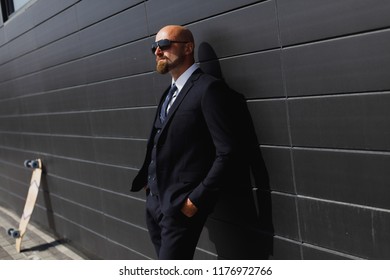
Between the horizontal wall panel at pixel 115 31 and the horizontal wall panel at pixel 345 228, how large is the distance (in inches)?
82.1

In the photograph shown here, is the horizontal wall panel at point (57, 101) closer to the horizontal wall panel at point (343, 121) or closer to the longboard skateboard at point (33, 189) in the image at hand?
the longboard skateboard at point (33, 189)

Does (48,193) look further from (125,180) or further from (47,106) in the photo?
(125,180)

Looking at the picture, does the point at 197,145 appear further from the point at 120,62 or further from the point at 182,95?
the point at 120,62

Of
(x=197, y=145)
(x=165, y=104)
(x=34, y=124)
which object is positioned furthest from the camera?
(x=34, y=124)

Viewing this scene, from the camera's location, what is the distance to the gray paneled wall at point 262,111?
6.99 feet

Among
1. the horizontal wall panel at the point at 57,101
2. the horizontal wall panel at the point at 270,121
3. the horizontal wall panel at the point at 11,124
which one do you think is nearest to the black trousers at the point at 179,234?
the horizontal wall panel at the point at 270,121

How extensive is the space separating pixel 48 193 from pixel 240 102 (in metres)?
4.12

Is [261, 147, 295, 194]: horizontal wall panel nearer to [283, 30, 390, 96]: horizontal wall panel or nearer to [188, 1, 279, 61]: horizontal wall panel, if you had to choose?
[283, 30, 390, 96]: horizontal wall panel

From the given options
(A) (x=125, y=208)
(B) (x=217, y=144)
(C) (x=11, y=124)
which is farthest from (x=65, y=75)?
(B) (x=217, y=144)

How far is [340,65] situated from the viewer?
2.18m

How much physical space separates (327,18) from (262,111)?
0.70 metres

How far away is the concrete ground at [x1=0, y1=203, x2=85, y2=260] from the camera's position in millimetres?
5293

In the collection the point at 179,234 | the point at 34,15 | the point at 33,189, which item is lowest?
the point at 33,189

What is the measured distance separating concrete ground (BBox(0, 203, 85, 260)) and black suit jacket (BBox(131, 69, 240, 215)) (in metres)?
2.99
